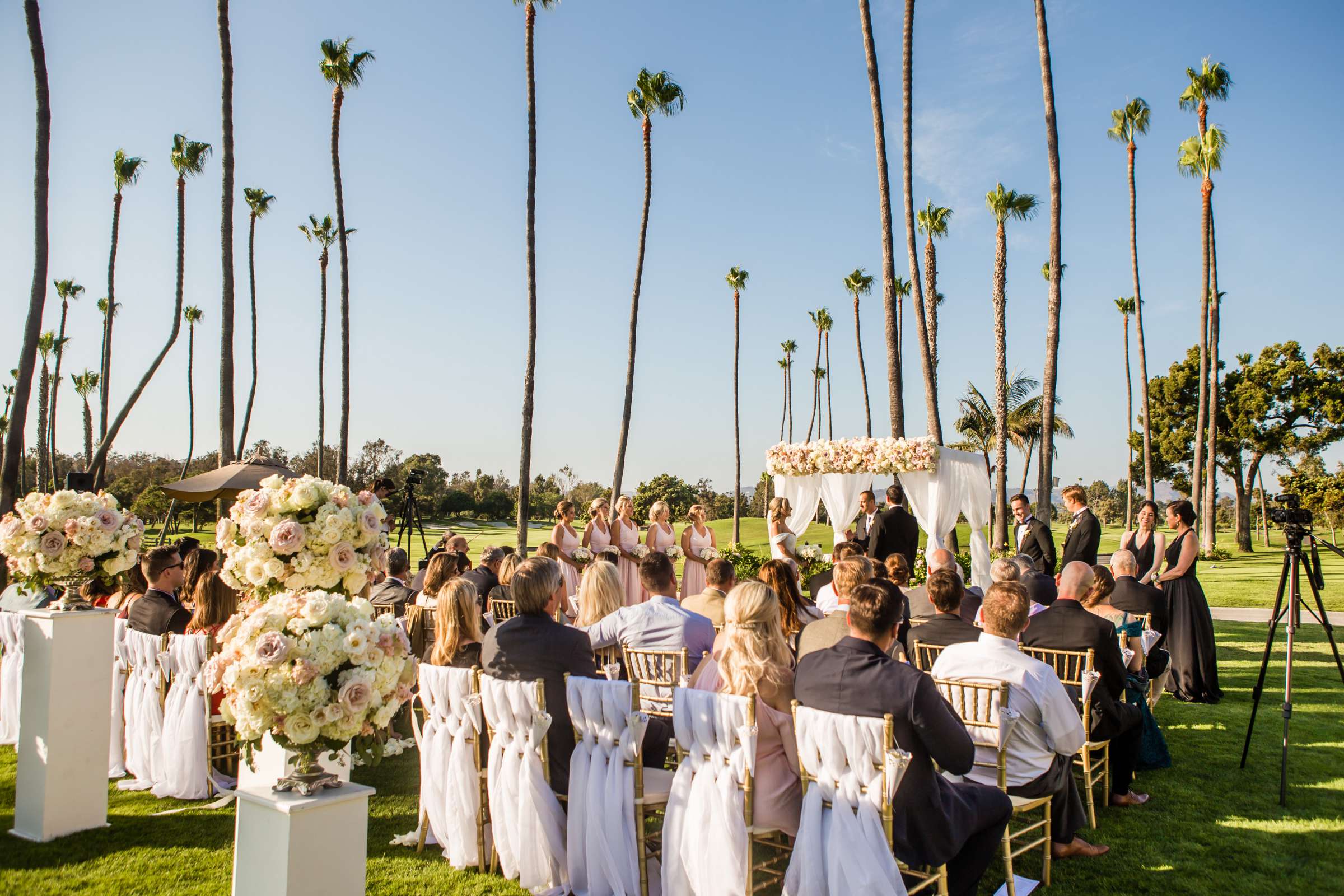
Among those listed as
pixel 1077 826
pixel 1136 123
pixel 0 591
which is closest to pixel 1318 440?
pixel 1136 123

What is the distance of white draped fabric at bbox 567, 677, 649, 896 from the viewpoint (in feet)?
13.1

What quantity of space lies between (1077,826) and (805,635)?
1660mm

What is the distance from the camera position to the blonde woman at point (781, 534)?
9430 millimetres

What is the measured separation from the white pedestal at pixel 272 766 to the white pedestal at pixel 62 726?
1.90 meters

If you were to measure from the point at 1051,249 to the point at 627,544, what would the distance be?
11.2 m

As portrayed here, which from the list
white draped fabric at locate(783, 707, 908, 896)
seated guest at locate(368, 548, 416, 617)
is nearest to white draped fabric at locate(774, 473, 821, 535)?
seated guest at locate(368, 548, 416, 617)

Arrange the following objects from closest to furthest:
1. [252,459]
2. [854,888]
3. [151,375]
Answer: [854,888] < [252,459] < [151,375]

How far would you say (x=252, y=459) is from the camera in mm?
14492

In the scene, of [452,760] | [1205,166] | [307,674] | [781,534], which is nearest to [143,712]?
[452,760]

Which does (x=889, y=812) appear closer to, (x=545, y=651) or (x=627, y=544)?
(x=545, y=651)

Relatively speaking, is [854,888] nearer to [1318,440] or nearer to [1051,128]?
[1051,128]

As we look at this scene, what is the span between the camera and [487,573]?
7934 mm

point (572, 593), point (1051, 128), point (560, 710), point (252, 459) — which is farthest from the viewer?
point (1051, 128)

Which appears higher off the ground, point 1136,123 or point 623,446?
point 1136,123
